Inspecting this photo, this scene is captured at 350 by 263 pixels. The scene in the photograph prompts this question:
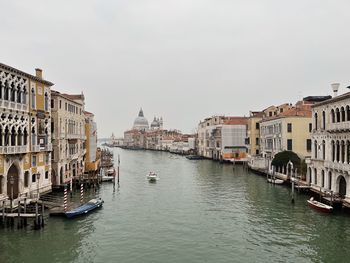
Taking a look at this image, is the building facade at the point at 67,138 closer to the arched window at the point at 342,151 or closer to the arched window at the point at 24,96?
the arched window at the point at 24,96

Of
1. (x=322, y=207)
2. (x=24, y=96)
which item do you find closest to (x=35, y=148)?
(x=24, y=96)

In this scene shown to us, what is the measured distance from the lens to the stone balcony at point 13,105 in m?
22.2

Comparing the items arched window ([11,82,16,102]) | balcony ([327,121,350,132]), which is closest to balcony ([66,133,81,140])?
arched window ([11,82,16,102])

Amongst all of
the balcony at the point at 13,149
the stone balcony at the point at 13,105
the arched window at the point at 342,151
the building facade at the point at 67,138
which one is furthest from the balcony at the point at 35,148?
the arched window at the point at 342,151

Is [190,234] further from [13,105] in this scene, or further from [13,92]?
[13,92]

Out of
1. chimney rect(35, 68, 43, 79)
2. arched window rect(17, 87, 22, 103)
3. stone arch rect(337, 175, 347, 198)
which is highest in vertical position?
chimney rect(35, 68, 43, 79)

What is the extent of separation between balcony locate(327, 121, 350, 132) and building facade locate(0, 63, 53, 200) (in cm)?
2167

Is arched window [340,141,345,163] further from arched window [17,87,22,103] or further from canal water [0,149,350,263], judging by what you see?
arched window [17,87,22,103]

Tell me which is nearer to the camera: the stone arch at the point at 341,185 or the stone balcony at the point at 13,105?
the stone balcony at the point at 13,105

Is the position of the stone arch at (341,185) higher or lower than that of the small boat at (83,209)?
higher

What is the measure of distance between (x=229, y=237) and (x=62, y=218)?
34.1 feet

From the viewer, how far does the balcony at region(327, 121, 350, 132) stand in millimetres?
23509

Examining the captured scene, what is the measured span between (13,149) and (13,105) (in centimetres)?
293

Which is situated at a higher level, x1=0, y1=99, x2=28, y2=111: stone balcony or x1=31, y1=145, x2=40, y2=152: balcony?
x1=0, y1=99, x2=28, y2=111: stone balcony
